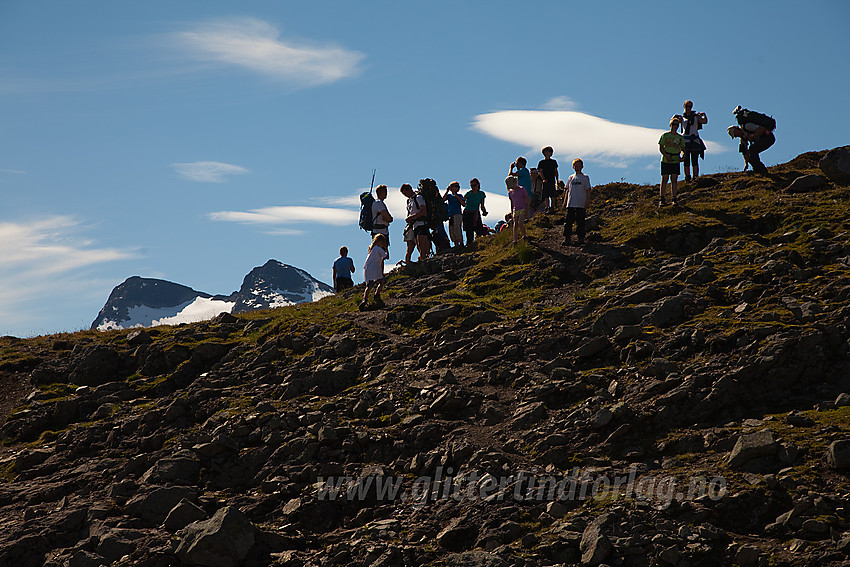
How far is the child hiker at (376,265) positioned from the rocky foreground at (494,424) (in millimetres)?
847

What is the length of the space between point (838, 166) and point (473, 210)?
1198cm

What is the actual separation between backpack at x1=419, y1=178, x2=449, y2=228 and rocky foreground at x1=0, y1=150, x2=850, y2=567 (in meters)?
5.06

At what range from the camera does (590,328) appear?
17.4 m

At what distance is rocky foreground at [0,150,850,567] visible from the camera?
11477 mm

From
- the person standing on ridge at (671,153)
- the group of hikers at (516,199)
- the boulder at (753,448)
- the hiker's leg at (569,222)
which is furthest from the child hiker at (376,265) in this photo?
the boulder at (753,448)

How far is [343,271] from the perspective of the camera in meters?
27.9

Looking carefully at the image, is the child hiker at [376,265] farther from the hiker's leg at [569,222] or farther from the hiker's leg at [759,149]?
the hiker's leg at [759,149]

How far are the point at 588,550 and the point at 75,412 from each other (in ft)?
44.1

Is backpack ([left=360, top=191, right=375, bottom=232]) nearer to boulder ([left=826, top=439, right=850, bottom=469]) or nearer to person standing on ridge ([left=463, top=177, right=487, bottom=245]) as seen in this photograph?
person standing on ridge ([left=463, top=177, right=487, bottom=245])

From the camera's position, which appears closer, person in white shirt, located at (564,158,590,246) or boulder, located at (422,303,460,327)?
boulder, located at (422,303,460,327)

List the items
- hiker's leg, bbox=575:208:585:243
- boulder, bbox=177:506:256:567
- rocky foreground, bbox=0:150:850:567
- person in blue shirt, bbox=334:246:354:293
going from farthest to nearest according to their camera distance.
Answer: person in blue shirt, bbox=334:246:354:293 → hiker's leg, bbox=575:208:585:243 → boulder, bbox=177:506:256:567 → rocky foreground, bbox=0:150:850:567

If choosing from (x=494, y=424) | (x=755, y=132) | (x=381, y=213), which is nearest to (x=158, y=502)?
(x=494, y=424)

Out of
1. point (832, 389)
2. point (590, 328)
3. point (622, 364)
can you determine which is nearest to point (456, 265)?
point (590, 328)

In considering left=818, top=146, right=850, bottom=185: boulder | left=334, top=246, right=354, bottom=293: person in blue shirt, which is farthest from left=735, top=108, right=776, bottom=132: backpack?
left=334, top=246, right=354, bottom=293: person in blue shirt
